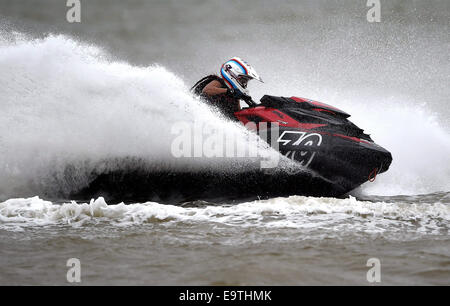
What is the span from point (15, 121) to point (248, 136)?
2526 mm

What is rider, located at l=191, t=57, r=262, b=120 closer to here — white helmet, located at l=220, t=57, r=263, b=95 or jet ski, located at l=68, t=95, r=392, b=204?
white helmet, located at l=220, t=57, r=263, b=95

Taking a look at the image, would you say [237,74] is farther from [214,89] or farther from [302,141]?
[302,141]

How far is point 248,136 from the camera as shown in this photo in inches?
163

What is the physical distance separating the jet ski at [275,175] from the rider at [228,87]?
333 mm

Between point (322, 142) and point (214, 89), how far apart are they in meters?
1.30

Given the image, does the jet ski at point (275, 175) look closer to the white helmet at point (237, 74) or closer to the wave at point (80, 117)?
the wave at point (80, 117)

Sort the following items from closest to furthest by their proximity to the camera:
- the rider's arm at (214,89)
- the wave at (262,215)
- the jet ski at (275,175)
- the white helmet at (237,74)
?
the wave at (262,215), the jet ski at (275,175), the rider's arm at (214,89), the white helmet at (237,74)

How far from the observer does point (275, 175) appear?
4.05 metres

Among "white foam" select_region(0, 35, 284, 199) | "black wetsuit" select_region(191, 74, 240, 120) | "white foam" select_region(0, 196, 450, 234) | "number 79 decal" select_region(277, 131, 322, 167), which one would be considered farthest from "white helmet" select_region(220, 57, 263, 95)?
"white foam" select_region(0, 196, 450, 234)

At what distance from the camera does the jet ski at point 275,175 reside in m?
4.06

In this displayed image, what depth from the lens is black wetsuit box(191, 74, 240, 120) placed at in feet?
14.3

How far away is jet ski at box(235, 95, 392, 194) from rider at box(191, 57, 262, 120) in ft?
0.43

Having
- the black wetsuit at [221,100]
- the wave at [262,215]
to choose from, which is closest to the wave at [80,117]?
the black wetsuit at [221,100]
